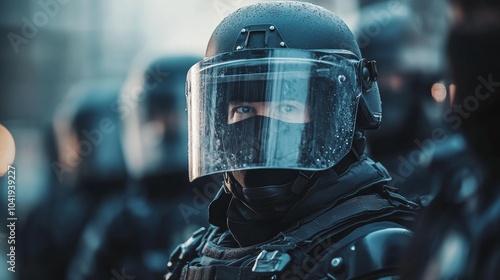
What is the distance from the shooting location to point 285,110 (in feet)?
8.57

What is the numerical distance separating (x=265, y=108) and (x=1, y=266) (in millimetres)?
3461

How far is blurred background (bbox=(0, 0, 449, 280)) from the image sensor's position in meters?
6.13

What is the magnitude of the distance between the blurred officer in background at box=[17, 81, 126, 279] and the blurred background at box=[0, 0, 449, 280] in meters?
0.05

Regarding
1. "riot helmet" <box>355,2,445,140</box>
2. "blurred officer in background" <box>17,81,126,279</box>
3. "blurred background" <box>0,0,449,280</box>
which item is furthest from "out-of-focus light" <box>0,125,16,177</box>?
"riot helmet" <box>355,2,445,140</box>

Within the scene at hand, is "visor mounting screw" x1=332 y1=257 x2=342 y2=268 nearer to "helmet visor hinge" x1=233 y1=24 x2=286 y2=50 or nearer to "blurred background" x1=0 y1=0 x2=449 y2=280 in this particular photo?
→ "helmet visor hinge" x1=233 y1=24 x2=286 y2=50

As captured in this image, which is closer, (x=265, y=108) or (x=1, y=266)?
(x=265, y=108)

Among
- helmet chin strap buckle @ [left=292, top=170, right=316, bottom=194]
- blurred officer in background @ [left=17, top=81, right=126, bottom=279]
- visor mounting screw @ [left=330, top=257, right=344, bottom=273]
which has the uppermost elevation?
helmet chin strap buckle @ [left=292, top=170, right=316, bottom=194]

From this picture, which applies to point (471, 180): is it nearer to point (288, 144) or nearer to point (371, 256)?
point (371, 256)

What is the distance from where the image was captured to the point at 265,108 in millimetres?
2609

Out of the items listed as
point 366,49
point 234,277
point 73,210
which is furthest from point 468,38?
point 73,210

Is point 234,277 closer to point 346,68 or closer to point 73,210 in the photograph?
point 346,68

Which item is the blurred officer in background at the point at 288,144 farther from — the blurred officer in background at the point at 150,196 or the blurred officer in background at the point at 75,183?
the blurred officer in background at the point at 75,183

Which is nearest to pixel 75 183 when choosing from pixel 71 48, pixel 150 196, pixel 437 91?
pixel 150 196

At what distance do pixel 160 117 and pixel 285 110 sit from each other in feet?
10.3
